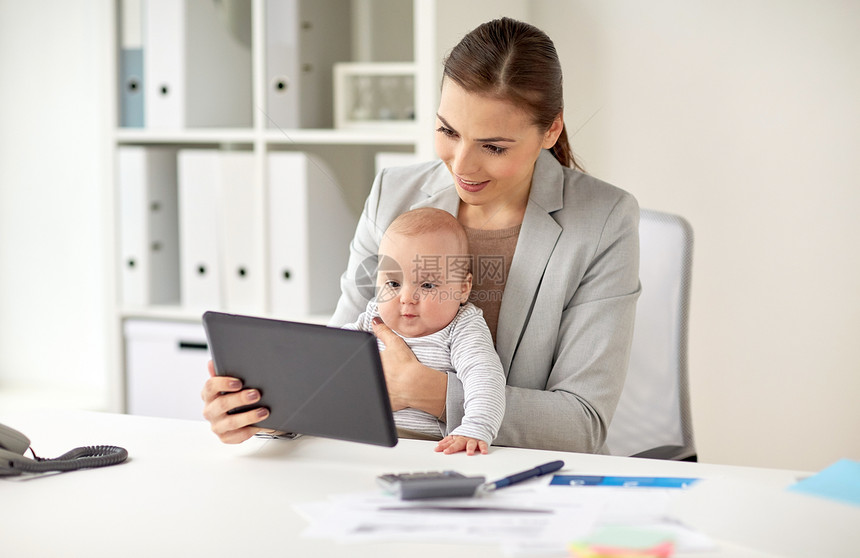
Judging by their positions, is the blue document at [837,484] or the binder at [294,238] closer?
the blue document at [837,484]

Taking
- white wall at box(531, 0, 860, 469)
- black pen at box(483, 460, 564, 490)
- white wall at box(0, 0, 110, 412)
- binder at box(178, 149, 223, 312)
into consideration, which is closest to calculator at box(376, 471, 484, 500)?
black pen at box(483, 460, 564, 490)

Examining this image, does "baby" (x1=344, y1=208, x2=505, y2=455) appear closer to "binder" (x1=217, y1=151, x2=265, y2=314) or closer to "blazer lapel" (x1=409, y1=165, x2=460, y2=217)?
"blazer lapel" (x1=409, y1=165, x2=460, y2=217)

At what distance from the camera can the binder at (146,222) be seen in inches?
80.7

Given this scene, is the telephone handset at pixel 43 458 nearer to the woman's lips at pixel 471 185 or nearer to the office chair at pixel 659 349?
the woman's lips at pixel 471 185

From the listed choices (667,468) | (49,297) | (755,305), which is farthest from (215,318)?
(49,297)

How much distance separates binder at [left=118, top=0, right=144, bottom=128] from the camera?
6.71 feet

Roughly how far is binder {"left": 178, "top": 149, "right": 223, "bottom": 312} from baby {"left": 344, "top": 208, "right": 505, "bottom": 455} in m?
1.02

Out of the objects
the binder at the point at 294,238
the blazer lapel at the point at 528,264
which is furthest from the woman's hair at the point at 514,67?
the binder at the point at 294,238

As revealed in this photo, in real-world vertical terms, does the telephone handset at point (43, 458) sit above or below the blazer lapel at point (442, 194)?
below

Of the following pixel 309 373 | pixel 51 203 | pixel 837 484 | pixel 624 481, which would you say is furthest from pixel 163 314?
pixel 837 484

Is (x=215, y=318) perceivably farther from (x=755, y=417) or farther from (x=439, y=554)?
(x=755, y=417)

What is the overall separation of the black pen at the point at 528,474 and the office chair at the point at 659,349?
513 millimetres

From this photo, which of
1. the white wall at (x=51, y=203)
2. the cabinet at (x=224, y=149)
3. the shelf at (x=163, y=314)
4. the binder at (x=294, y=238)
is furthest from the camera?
the white wall at (x=51, y=203)

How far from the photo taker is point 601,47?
111cm
